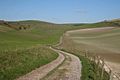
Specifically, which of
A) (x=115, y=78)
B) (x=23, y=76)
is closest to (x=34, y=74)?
(x=23, y=76)

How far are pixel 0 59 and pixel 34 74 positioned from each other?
6.99 m

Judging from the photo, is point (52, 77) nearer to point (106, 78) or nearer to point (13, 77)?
point (13, 77)

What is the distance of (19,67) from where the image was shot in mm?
27172

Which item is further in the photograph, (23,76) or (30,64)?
(30,64)

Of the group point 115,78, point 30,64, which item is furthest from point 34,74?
point 115,78

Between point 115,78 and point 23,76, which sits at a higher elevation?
point 23,76

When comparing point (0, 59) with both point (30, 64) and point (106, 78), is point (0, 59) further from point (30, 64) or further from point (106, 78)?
point (106, 78)

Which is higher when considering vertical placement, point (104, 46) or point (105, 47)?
point (105, 47)

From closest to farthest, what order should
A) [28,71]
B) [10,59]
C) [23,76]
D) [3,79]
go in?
1. [3,79]
2. [23,76]
3. [28,71]
4. [10,59]

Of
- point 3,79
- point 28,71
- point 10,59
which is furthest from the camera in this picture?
point 10,59

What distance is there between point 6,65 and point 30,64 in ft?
12.0

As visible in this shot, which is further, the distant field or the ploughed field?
the distant field

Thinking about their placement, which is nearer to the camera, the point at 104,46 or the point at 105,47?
the point at 105,47

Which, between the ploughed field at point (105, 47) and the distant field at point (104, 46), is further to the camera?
the distant field at point (104, 46)
